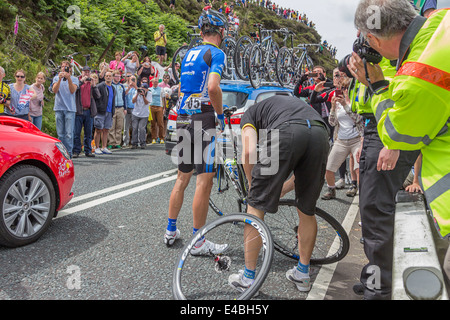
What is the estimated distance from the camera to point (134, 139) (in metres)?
11.9

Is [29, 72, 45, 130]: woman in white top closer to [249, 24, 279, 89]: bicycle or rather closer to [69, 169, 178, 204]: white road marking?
[69, 169, 178, 204]: white road marking

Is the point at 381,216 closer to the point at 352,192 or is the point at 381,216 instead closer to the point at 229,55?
the point at 352,192

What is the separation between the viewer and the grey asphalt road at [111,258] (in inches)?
120

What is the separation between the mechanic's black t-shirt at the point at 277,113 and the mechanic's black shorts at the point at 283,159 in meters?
0.07

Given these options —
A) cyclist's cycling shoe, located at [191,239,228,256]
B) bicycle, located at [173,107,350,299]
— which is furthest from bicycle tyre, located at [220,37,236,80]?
cyclist's cycling shoe, located at [191,239,228,256]

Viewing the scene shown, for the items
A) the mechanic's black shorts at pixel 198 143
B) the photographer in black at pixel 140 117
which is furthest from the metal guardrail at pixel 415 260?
the photographer in black at pixel 140 117

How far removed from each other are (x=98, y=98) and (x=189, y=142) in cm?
747

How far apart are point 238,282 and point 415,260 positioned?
159cm

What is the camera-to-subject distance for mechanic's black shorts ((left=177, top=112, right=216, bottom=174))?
3789 millimetres

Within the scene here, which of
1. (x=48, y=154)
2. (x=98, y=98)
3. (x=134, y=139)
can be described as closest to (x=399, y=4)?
(x=48, y=154)

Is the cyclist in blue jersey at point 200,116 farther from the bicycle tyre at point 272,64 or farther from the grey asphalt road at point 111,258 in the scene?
the bicycle tyre at point 272,64

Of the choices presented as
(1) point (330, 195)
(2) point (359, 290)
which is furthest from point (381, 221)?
(1) point (330, 195)

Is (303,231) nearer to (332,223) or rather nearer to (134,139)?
(332,223)

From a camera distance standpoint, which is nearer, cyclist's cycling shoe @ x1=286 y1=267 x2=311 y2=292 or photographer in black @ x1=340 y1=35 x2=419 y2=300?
photographer in black @ x1=340 y1=35 x2=419 y2=300
